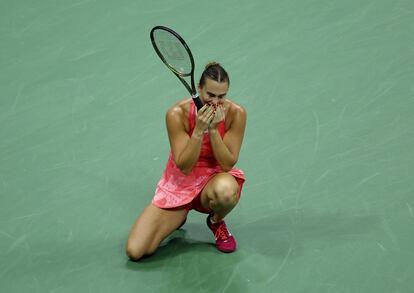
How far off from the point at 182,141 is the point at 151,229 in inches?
23.4

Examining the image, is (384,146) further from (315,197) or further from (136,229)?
(136,229)

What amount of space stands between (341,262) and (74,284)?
1599mm

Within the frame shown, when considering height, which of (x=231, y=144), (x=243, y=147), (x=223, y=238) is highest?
(x=231, y=144)

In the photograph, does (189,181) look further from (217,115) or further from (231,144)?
(217,115)

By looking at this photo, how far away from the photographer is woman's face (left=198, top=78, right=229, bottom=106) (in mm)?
4438

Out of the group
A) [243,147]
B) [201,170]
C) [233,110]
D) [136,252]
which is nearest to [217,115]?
[233,110]

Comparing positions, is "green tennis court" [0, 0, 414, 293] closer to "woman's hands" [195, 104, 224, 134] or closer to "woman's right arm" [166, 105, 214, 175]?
"woman's right arm" [166, 105, 214, 175]

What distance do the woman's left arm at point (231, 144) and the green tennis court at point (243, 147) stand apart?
1.86 feet

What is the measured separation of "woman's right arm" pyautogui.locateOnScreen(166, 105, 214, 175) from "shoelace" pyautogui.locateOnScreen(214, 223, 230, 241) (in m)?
0.42

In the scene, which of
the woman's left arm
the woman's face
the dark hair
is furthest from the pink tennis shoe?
the dark hair

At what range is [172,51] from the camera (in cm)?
448

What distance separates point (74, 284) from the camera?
4.65m

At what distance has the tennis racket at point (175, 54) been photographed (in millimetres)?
4363

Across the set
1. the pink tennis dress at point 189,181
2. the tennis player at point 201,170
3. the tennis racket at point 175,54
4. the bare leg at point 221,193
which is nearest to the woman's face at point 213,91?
the tennis player at point 201,170
